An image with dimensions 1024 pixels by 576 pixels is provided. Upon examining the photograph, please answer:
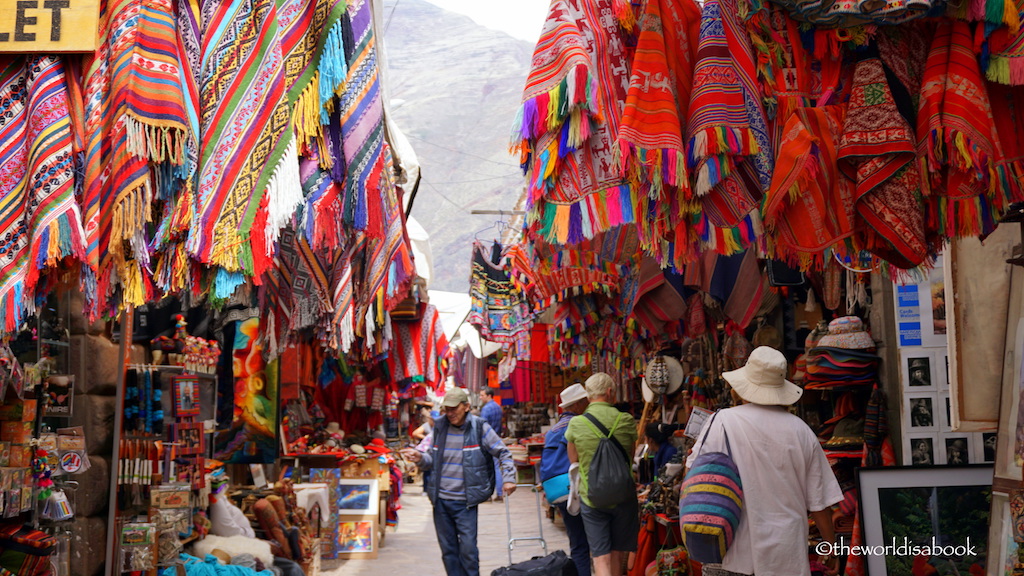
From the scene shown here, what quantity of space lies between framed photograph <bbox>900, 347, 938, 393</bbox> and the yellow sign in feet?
12.6

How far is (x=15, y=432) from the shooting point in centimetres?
395

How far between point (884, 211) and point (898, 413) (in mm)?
2244

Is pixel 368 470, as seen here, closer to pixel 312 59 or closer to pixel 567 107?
pixel 312 59

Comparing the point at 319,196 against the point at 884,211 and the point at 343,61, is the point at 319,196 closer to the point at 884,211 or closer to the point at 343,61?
the point at 343,61

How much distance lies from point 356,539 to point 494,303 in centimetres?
432

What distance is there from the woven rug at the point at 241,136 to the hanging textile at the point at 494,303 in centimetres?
966

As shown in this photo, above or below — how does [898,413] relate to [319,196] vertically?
below

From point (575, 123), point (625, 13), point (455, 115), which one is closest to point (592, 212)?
point (575, 123)

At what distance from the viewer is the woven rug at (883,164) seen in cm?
266

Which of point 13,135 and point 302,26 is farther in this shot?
point 302,26

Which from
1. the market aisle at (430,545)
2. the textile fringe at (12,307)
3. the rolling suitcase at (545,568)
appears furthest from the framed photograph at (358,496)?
the textile fringe at (12,307)

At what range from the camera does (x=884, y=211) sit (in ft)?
8.84

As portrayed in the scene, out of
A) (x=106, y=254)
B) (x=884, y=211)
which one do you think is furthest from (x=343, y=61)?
(x=884, y=211)

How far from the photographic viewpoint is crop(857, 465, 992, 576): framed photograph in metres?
3.81
